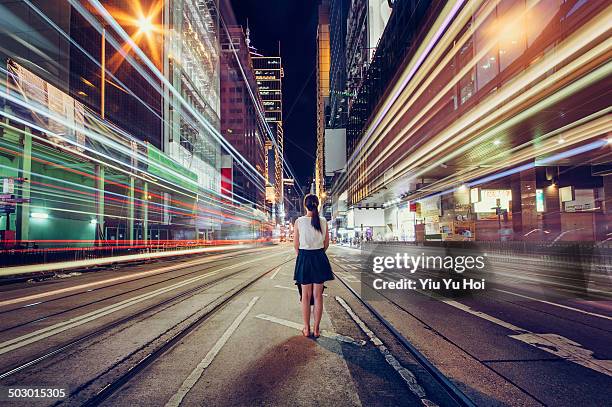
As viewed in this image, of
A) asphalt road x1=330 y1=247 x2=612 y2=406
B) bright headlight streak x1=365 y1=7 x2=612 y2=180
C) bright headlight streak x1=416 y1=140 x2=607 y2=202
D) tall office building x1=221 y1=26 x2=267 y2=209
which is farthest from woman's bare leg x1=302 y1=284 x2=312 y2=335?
tall office building x1=221 y1=26 x2=267 y2=209

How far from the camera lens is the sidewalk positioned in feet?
10.3

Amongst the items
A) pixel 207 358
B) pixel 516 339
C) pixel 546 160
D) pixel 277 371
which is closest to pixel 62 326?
pixel 207 358

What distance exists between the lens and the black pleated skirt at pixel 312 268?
199 inches

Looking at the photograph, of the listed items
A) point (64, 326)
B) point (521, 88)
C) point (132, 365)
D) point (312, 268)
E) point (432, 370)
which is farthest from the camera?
point (521, 88)

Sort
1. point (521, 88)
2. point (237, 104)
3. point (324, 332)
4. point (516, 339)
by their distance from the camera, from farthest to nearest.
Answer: point (237, 104)
point (521, 88)
point (324, 332)
point (516, 339)

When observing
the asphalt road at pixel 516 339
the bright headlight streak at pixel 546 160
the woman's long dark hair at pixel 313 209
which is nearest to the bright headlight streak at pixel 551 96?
Result: the bright headlight streak at pixel 546 160

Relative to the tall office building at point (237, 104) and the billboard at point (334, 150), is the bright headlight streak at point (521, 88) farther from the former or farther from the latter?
the tall office building at point (237, 104)

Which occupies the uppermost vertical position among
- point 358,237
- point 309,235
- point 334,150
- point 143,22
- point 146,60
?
point 143,22

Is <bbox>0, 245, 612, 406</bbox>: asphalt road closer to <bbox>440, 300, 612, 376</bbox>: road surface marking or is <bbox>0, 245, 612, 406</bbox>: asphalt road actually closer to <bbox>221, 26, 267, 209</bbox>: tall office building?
<bbox>440, 300, 612, 376</bbox>: road surface marking

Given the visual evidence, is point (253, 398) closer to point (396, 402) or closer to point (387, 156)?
point (396, 402)

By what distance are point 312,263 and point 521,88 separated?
1314 cm

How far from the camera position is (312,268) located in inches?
201

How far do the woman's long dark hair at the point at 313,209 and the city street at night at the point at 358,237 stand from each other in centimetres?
2

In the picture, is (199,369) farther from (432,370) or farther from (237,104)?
(237,104)
